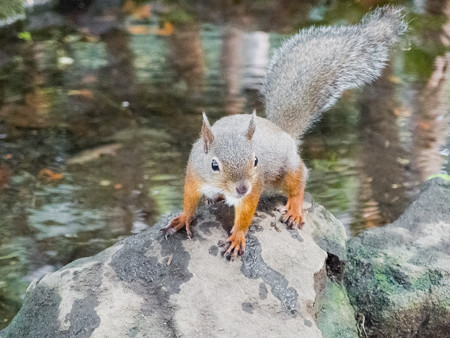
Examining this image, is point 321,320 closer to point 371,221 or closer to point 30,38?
point 371,221

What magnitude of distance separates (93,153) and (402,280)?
2761mm

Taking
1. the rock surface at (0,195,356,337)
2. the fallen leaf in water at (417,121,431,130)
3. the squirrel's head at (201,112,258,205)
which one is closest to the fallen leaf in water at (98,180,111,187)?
the rock surface at (0,195,356,337)

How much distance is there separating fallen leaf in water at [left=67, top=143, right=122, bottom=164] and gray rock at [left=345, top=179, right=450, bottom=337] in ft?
7.77

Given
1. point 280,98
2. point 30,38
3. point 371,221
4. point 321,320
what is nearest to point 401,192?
point 371,221

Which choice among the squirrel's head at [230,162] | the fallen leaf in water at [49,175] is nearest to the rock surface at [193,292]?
the squirrel's head at [230,162]

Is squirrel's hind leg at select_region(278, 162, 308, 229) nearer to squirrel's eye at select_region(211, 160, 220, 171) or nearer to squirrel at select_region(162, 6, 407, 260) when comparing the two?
squirrel at select_region(162, 6, 407, 260)

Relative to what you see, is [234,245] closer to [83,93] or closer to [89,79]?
[83,93]

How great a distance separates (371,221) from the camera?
378 cm

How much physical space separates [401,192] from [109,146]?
232 cm

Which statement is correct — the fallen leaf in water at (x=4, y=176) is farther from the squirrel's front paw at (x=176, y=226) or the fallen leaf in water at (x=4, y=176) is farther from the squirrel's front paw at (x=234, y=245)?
the squirrel's front paw at (x=234, y=245)

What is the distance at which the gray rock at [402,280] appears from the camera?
97.9 inches

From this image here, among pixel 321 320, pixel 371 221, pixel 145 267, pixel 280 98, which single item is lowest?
pixel 371 221

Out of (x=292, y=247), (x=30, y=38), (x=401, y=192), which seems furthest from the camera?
(x=30, y=38)

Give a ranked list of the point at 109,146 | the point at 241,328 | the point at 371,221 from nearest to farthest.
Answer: the point at 241,328
the point at 371,221
the point at 109,146
